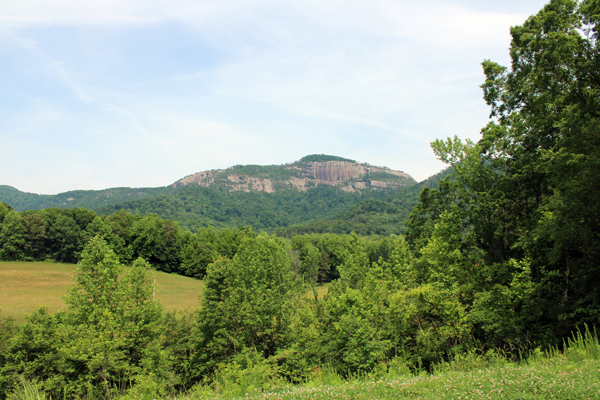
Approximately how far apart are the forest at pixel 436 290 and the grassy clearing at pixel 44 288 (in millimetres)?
13401

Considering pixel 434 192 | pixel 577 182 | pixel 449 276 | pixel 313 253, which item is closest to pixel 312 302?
pixel 449 276

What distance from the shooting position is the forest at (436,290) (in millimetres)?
12328

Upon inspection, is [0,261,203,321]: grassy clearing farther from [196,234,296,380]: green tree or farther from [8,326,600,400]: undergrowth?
[8,326,600,400]: undergrowth

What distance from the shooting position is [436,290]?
14.8 metres

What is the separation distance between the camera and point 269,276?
78.7 ft

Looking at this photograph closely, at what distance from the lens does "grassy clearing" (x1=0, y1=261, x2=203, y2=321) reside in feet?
128

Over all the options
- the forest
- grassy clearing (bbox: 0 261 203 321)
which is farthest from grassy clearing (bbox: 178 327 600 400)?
grassy clearing (bbox: 0 261 203 321)

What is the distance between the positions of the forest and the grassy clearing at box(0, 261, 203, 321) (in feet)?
44.0

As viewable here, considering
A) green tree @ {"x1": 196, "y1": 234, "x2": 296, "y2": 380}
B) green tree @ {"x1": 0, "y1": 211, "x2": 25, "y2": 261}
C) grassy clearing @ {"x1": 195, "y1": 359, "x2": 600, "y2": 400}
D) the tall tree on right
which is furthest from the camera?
green tree @ {"x1": 0, "y1": 211, "x2": 25, "y2": 261}

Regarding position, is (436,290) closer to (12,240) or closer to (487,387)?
(487,387)

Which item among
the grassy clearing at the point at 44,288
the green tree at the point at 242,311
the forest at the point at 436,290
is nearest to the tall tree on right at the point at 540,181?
the forest at the point at 436,290

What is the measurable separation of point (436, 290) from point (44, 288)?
55856 millimetres

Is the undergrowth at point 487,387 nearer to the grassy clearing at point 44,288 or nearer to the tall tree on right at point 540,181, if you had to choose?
the tall tree on right at point 540,181

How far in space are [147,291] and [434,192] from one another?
23198 mm
